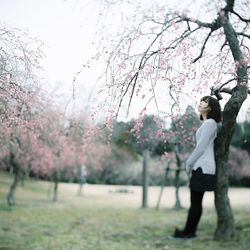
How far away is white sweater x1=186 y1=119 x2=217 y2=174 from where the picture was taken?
5.42 meters

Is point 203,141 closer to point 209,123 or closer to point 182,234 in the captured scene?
point 209,123

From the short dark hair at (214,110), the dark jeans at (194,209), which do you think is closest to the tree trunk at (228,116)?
the short dark hair at (214,110)

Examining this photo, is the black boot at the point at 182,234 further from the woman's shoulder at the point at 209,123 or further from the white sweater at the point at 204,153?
the woman's shoulder at the point at 209,123

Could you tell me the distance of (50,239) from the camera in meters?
7.37

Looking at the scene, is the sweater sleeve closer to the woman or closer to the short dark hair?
the woman

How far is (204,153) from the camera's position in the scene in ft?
18.1

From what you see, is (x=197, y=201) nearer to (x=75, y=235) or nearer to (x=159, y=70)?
(x=159, y=70)

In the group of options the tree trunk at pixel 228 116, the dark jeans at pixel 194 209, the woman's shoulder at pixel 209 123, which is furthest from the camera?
the tree trunk at pixel 228 116

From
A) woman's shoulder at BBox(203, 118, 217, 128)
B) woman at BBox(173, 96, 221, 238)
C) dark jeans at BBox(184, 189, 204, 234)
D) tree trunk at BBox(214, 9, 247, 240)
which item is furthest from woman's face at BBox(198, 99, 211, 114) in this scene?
dark jeans at BBox(184, 189, 204, 234)

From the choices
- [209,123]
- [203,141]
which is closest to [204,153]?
[203,141]

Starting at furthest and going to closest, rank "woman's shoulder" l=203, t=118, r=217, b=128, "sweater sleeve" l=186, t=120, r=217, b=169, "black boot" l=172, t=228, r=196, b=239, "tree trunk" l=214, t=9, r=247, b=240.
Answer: "tree trunk" l=214, t=9, r=247, b=240 < "black boot" l=172, t=228, r=196, b=239 < "woman's shoulder" l=203, t=118, r=217, b=128 < "sweater sleeve" l=186, t=120, r=217, b=169

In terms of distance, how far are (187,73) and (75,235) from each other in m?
3.97

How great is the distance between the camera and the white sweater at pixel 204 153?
213 inches

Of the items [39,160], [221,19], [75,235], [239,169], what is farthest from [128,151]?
[221,19]
